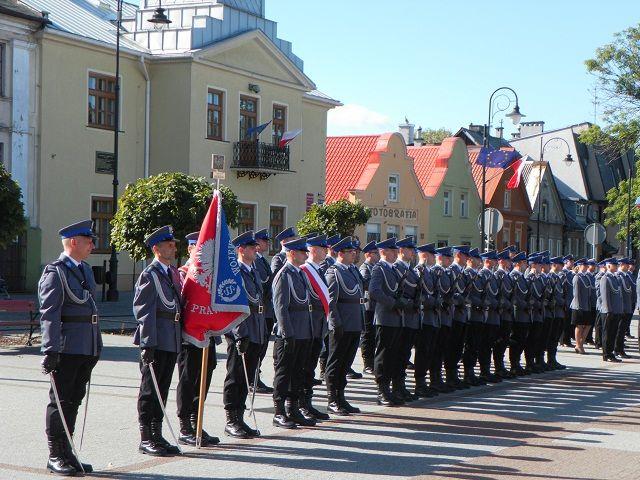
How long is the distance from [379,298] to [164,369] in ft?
14.4

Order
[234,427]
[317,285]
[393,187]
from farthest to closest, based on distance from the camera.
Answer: [393,187] → [317,285] → [234,427]

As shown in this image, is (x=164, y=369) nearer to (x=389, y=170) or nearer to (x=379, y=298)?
(x=379, y=298)

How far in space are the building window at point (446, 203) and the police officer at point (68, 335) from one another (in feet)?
156

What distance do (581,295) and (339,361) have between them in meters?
11.2

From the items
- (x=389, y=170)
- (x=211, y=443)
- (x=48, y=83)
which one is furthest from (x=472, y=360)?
(x=389, y=170)

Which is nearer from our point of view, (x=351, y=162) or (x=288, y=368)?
(x=288, y=368)

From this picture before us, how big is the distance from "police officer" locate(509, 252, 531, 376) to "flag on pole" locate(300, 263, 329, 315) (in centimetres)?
584

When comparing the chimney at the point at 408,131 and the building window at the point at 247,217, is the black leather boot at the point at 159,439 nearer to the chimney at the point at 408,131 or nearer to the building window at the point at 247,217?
the building window at the point at 247,217

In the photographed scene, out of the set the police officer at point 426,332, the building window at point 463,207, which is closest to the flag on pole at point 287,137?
the building window at point 463,207

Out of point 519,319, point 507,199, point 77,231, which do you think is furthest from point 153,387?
point 507,199

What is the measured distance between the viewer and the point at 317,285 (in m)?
12.1

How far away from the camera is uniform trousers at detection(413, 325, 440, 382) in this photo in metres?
14.3

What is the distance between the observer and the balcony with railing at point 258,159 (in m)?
39.8

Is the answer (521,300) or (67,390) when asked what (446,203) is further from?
(67,390)
